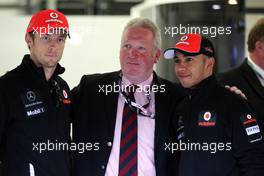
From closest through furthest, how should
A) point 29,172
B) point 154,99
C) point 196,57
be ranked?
→ point 29,172
point 196,57
point 154,99

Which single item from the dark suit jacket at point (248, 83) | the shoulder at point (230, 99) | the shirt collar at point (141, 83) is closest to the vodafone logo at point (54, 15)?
the shirt collar at point (141, 83)

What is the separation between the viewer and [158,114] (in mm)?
1868

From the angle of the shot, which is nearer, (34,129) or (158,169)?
(34,129)

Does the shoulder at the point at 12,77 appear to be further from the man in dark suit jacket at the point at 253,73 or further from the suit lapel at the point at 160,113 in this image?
the man in dark suit jacket at the point at 253,73

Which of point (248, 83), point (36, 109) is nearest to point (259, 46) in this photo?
point (248, 83)

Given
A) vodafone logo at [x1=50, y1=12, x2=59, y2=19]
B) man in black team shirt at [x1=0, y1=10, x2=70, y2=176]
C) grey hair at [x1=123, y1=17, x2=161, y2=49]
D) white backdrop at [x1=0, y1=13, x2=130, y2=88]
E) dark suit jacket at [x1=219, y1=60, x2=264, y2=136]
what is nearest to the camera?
man in black team shirt at [x1=0, y1=10, x2=70, y2=176]

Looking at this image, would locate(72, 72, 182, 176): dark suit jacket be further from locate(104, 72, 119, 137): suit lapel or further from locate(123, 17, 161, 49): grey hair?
locate(123, 17, 161, 49): grey hair

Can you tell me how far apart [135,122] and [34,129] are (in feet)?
1.28

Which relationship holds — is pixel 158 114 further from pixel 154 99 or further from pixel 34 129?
pixel 34 129

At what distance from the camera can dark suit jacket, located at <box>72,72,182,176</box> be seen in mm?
1829

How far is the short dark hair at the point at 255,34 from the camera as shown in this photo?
2123mm

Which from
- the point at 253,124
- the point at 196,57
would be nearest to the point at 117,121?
the point at 196,57

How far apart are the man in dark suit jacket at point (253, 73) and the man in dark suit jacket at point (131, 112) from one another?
0.33m

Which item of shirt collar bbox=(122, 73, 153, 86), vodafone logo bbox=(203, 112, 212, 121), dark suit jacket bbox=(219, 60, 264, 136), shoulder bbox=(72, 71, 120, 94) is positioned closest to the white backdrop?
shoulder bbox=(72, 71, 120, 94)
